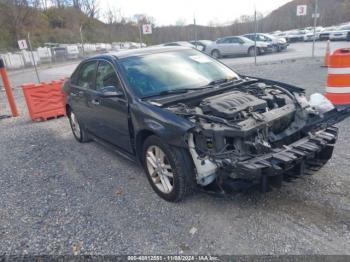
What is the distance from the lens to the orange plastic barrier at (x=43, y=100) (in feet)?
26.5

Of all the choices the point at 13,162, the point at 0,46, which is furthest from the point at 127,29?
the point at 13,162

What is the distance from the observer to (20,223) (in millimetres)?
3422

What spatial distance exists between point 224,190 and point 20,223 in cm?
234

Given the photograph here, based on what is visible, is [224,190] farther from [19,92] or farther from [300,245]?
[19,92]

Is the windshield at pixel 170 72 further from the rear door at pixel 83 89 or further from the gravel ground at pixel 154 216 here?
the gravel ground at pixel 154 216

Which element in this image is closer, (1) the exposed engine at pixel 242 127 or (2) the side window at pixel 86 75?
(1) the exposed engine at pixel 242 127

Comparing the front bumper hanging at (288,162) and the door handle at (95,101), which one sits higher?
the door handle at (95,101)

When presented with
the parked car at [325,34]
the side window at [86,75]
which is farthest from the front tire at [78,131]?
the parked car at [325,34]

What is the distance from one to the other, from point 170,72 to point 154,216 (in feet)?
6.14

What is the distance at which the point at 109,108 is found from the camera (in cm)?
416

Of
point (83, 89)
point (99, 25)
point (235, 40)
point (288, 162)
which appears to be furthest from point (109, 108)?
point (99, 25)

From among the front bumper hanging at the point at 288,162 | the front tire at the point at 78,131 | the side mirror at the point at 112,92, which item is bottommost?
the front tire at the point at 78,131

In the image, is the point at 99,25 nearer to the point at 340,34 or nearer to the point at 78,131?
the point at 340,34

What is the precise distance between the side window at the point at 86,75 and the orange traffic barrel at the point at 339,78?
4347 mm
